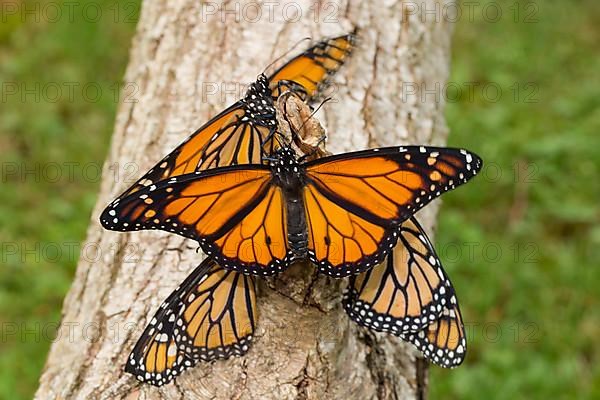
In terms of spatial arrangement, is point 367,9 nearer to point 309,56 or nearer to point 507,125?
point 309,56

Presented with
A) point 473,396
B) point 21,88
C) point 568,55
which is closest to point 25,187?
point 21,88

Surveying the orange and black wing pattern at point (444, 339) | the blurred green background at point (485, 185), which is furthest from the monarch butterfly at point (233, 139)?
the blurred green background at point (485, 185)

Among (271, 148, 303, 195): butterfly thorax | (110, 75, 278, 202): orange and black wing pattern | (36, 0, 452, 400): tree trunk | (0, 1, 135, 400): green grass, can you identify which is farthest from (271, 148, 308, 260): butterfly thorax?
(0, 1, 135, 400): green grass

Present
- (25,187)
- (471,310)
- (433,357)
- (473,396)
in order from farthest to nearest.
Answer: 1. (25,187)
2. (471,310)
3. (473,396)
4. (433,357)

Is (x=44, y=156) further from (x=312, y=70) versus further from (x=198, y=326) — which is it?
(x=198, y=326)

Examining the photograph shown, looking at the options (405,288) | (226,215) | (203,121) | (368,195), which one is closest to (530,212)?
(203,121)
